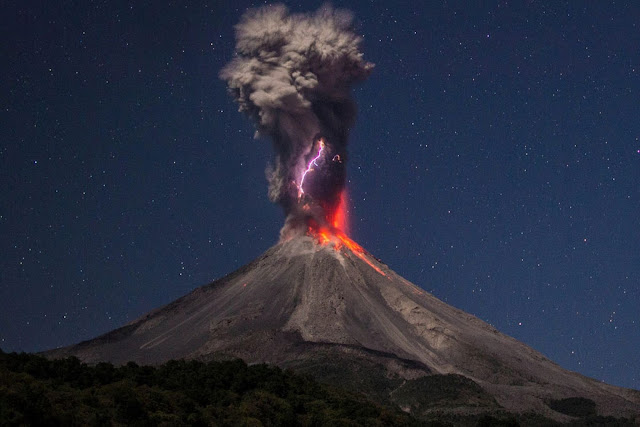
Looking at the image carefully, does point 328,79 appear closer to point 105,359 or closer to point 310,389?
point 105,359

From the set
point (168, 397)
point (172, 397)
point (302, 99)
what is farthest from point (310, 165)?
point (168, 397)

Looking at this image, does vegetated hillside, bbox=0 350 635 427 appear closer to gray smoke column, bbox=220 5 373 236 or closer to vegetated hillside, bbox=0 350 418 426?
vegetated hillside, bbox=0 350 418 426

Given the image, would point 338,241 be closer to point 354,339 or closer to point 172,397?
point 354,339

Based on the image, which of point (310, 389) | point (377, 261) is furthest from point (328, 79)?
point (310, 389)

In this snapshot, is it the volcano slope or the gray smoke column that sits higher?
the gray smoke column

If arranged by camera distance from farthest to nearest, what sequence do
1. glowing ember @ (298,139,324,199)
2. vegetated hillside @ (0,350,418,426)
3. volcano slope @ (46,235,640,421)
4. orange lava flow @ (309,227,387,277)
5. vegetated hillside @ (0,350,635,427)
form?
glowing ember @ (298,139,324,199) → orange lava flow @ (309,227,387,277) → volcano slope @ (46,235,640,421) → vegetated hillside @ (0,350,635,427) → vegetated hillside @ (0,350,418,426)

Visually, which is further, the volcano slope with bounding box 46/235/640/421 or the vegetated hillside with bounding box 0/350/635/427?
the volcano slope with bounding box 46/235/640/421

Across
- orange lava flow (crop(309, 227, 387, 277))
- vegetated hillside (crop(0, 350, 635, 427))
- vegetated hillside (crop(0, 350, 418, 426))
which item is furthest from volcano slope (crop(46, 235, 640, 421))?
vegetated hillside (crop(0, 350, 418, 426))

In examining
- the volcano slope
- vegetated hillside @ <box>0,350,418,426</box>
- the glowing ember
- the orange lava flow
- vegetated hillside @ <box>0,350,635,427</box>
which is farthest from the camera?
the glowing ember
